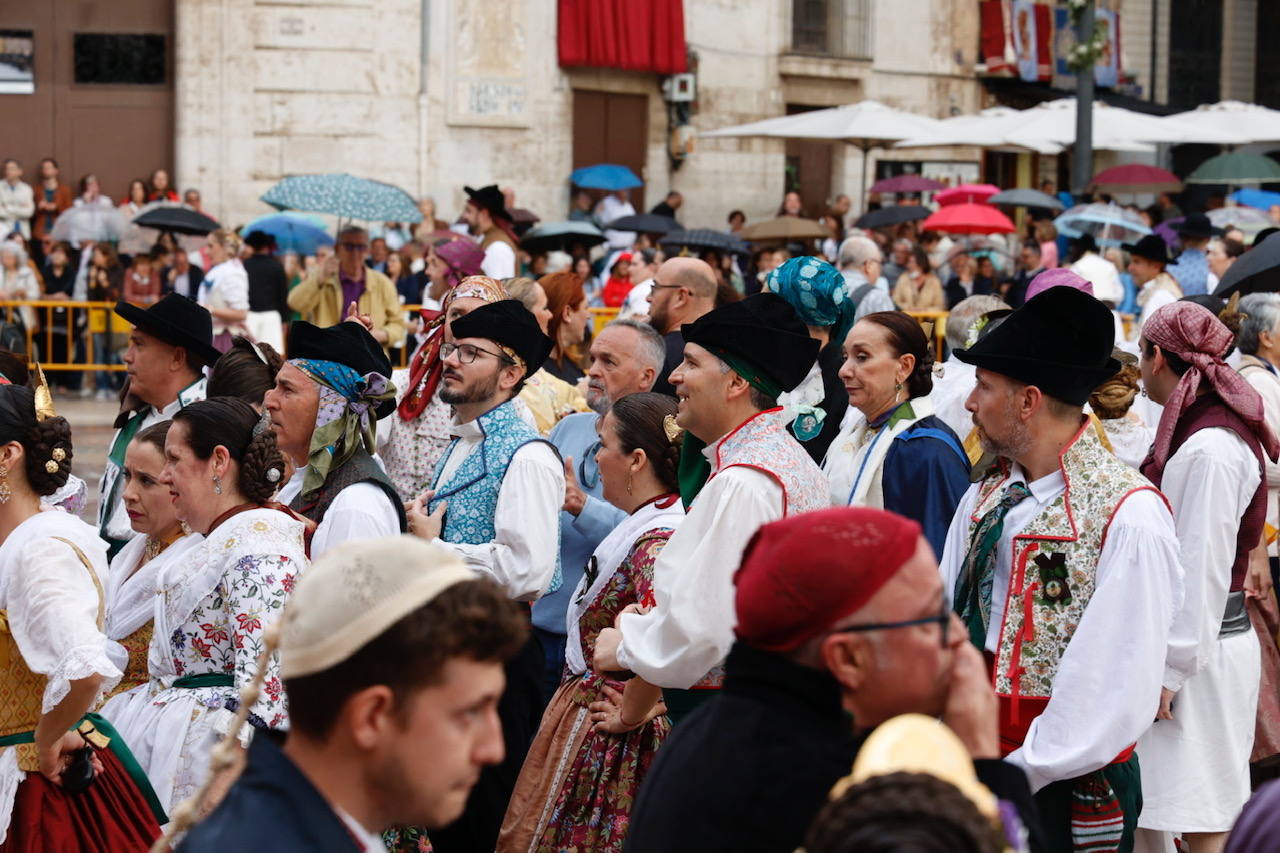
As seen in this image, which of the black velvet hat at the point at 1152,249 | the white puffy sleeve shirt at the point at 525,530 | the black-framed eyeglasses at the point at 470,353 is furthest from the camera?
the black velvet hat at the point at 1152,249

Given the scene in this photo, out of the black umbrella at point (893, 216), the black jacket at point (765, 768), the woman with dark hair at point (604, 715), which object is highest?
the black umbrella at point (893, 216)

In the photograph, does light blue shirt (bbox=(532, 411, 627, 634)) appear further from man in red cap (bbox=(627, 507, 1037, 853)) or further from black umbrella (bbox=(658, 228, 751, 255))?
black umbrella (bbox=(658, 228, 751, 255))

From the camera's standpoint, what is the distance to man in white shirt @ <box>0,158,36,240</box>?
20.9 m

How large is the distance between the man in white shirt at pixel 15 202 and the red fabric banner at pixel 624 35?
8237mm

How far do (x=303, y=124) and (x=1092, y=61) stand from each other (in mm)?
10448

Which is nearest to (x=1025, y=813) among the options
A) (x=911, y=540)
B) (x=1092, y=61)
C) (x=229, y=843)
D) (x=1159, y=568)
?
(x=911, y=540)

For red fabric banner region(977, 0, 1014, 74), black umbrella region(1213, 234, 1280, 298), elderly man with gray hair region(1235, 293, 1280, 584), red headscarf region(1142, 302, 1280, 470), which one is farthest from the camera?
red fabric banner region(977, 0, 1014, 74)

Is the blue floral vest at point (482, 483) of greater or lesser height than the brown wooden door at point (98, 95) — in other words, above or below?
below

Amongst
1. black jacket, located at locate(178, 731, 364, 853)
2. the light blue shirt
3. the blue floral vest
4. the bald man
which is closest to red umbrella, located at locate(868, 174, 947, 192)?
the bald man

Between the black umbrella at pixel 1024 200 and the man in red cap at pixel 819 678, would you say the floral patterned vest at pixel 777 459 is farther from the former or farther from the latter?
the black umbrella at pixel 1024 200

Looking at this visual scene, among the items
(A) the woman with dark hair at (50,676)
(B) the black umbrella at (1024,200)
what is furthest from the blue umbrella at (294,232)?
(A) the woman with dark hair at (50,676)

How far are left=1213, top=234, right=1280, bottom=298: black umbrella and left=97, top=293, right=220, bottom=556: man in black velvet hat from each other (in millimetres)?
4964

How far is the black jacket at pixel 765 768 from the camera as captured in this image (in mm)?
2828

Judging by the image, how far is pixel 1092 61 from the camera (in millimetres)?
22062
